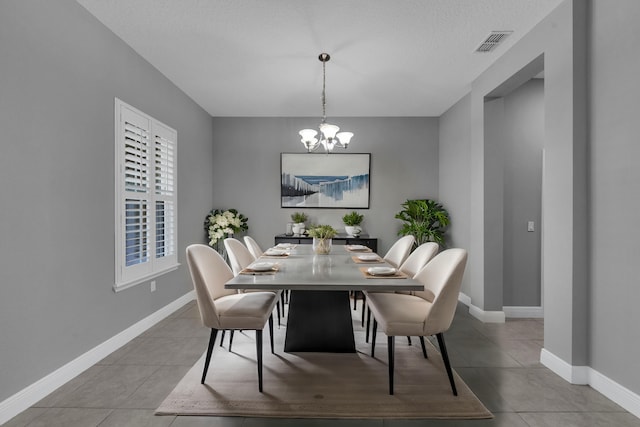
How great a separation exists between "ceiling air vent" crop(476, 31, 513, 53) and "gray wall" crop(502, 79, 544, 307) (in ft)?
3.35

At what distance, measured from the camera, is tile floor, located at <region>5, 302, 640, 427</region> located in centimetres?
196

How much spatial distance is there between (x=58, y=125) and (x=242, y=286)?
176cm

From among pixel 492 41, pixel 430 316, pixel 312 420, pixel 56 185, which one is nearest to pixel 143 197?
pixel 56 185

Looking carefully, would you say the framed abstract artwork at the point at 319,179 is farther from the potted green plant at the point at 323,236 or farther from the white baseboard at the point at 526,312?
the white baseboard at the point at 526,312

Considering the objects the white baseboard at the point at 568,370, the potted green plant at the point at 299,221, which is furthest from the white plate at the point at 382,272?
the potted green plant at the point at 299,221

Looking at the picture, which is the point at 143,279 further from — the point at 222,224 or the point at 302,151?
the point at 302,151

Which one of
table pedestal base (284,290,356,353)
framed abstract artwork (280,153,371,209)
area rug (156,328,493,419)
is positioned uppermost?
framed abstract artwork (280,153,371,209)

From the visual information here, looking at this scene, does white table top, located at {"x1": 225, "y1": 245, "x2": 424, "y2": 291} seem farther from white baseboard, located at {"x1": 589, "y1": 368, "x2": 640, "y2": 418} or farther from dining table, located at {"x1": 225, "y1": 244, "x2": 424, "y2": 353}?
white baseboard, located at {"x1": 589, "y1": 368, "x2": 640, "y2": 418}

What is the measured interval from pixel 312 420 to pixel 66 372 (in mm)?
1788

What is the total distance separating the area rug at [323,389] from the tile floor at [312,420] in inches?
2.9

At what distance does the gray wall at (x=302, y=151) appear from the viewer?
5676 millimetres

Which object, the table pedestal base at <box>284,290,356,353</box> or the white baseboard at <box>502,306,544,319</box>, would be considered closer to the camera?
the table pedestal base at <box>284,290,356,353</box>

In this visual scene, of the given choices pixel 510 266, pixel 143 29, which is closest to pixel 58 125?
pixel 143 29

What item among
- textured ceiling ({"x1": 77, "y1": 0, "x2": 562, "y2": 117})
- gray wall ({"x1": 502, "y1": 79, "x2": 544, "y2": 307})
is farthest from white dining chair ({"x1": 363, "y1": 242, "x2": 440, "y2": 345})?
textured ceiling ({"x1": 77, "y1": 0, "x2": 562, "y2": 117})
